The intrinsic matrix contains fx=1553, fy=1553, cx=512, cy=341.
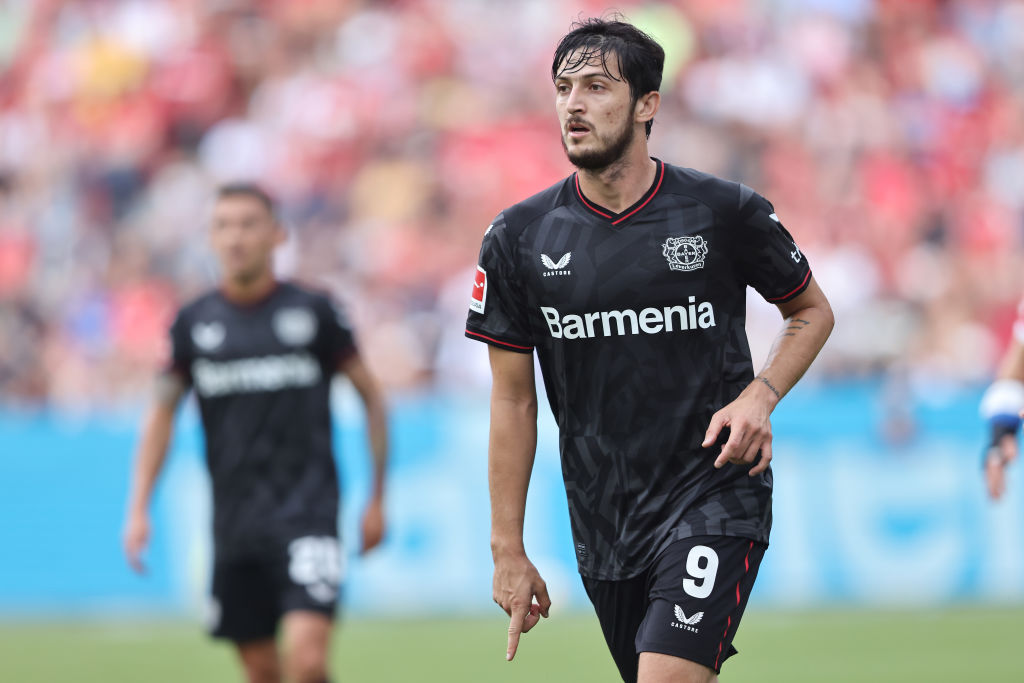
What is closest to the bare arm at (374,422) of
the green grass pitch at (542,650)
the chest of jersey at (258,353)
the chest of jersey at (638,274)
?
the chest of jersey at (258,353)

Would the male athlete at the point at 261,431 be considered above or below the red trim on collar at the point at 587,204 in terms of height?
below

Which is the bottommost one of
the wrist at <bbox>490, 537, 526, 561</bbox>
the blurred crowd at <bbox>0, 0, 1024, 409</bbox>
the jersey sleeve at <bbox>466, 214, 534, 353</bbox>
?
the wrist at <bbox>490, 537, 526, 561</bbox>

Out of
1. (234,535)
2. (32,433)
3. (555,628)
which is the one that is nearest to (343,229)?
(32,433)

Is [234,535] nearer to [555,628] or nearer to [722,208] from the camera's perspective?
[722,208]

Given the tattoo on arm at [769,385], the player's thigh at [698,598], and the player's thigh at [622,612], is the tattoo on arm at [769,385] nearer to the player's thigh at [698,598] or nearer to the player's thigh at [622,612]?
the player's thigh at [698,598]

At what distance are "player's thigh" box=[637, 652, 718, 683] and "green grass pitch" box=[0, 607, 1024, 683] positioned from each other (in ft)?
16.3

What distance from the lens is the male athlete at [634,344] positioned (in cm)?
485

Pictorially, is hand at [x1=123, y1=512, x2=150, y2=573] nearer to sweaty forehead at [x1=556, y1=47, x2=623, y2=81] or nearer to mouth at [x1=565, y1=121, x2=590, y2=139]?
mouth at [x1=565, y1=121, x2=590, y2=139]

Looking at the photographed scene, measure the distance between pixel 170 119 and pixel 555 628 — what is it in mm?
8707

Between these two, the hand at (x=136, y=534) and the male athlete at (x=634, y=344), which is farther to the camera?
the hand at (x=136, y=534)

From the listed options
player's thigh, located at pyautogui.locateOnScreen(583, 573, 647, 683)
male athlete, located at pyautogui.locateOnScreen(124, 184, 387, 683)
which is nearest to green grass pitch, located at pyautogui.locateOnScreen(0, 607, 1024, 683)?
male athlete, located at pyautogui.locateOnScreen(124, 184, 387, 683)

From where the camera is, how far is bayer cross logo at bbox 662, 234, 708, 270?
193 inches

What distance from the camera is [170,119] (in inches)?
706

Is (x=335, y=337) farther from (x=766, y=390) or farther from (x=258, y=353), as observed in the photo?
(x=766, y=390)
